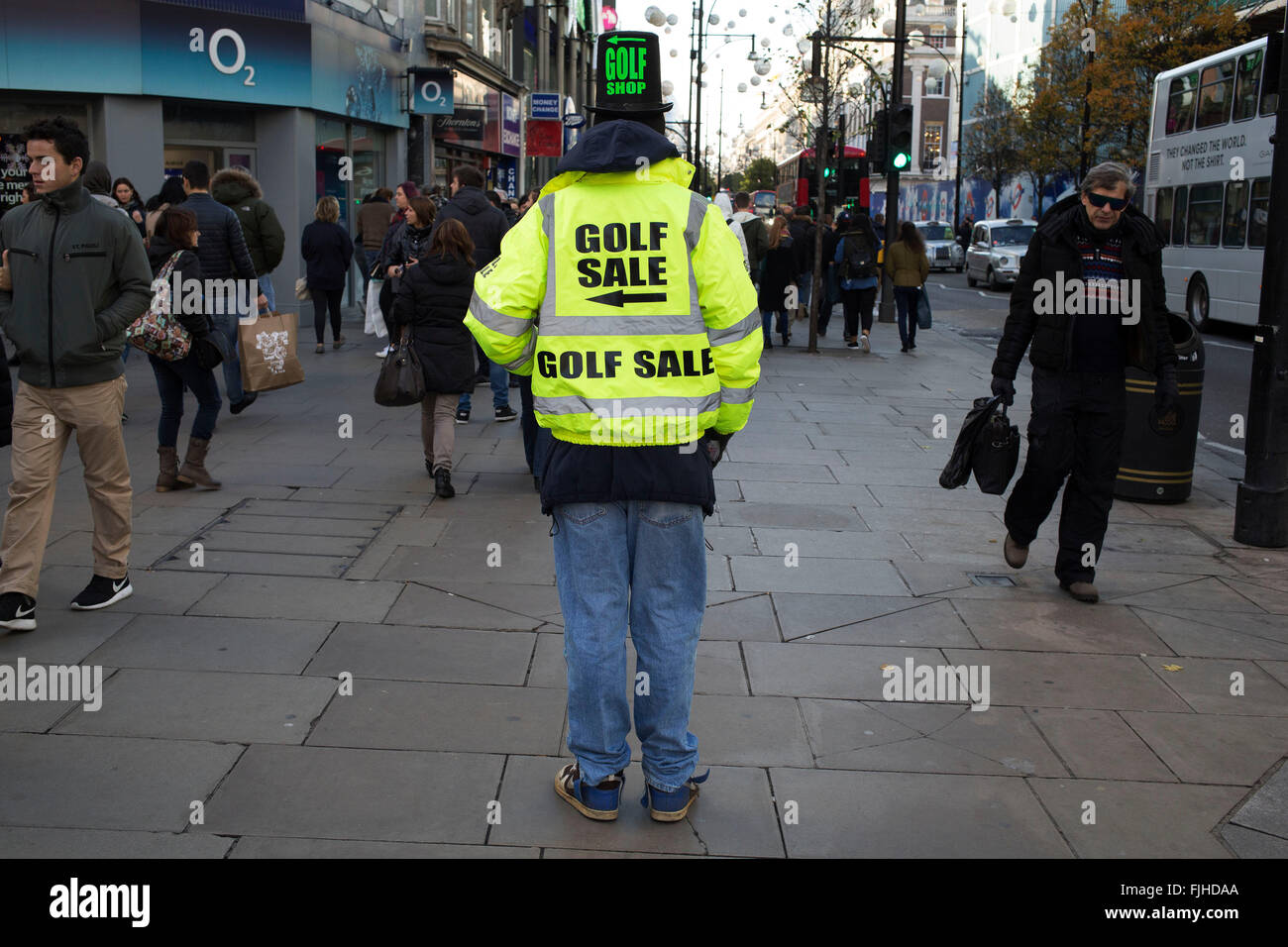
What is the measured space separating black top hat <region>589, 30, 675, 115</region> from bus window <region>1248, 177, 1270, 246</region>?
1776 cm

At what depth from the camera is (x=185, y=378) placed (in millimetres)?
7777

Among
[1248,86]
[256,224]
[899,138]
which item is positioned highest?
[1248,86]

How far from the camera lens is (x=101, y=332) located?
214 inches

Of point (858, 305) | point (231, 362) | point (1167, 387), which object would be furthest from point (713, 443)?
point (858, 305)

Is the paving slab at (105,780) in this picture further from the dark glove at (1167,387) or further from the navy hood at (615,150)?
the dark glove at (1167,387)

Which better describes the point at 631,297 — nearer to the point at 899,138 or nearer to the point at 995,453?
the point at 995,453

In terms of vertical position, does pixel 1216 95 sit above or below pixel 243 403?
above

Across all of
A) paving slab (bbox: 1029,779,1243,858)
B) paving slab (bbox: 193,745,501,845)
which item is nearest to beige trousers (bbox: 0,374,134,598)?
paving slab (bbox: 193,745,501,845)

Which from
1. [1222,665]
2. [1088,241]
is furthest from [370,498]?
[1222,665]

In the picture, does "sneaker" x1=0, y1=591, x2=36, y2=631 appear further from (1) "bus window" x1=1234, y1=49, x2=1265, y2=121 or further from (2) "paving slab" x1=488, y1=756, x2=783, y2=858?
(1) "bus window" x1=1234, y1=49, x2=1265, y2=121

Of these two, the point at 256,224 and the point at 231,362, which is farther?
the point at 256,224

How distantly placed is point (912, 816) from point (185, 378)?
5475 millimetres

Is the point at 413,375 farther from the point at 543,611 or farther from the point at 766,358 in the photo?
the point at 766,358

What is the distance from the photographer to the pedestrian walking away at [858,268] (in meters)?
16.7
